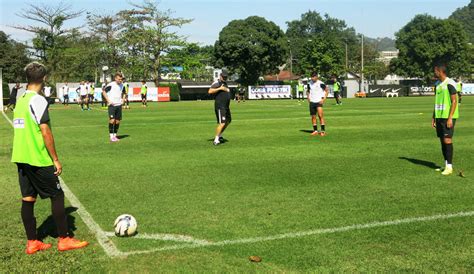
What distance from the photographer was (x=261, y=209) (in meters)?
6.20

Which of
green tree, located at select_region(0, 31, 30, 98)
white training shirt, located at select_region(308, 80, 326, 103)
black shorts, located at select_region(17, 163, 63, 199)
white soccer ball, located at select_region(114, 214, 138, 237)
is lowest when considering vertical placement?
white soccer ball, located at select_region(114, 214, 138, 237)

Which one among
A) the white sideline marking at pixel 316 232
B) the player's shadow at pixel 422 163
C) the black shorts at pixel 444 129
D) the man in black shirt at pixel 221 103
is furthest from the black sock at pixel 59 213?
the man in black shirt at pixel 221 103

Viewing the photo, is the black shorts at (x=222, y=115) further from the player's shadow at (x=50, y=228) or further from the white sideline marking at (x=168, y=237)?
the white sideline marking at (x=168, y=237)

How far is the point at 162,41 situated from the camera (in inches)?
2462

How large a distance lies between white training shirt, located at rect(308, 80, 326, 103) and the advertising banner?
4076 cm

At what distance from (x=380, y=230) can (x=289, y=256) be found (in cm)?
136

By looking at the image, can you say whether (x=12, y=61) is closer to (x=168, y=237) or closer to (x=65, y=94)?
(x=65, y=94)

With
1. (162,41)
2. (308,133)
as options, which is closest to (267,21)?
(162,41)

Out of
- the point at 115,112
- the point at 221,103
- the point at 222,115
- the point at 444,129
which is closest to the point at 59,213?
the point at 444,129

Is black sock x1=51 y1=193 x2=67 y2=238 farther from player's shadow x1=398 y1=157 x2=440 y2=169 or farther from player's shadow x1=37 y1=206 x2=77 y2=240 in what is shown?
player's shadow x1=398 y1=157 x2=440 y2=169

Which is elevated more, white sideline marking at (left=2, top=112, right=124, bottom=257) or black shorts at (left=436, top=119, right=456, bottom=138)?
black shorts at (left=436, top=119, right=456, bottom=138)

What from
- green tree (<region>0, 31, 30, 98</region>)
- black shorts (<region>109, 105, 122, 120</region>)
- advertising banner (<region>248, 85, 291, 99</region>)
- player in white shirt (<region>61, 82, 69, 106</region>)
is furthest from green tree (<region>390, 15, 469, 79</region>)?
black shorts (<region>109, 105, 122, 120</region>)

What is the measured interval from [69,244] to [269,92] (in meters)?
52.4

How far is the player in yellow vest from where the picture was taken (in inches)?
331
